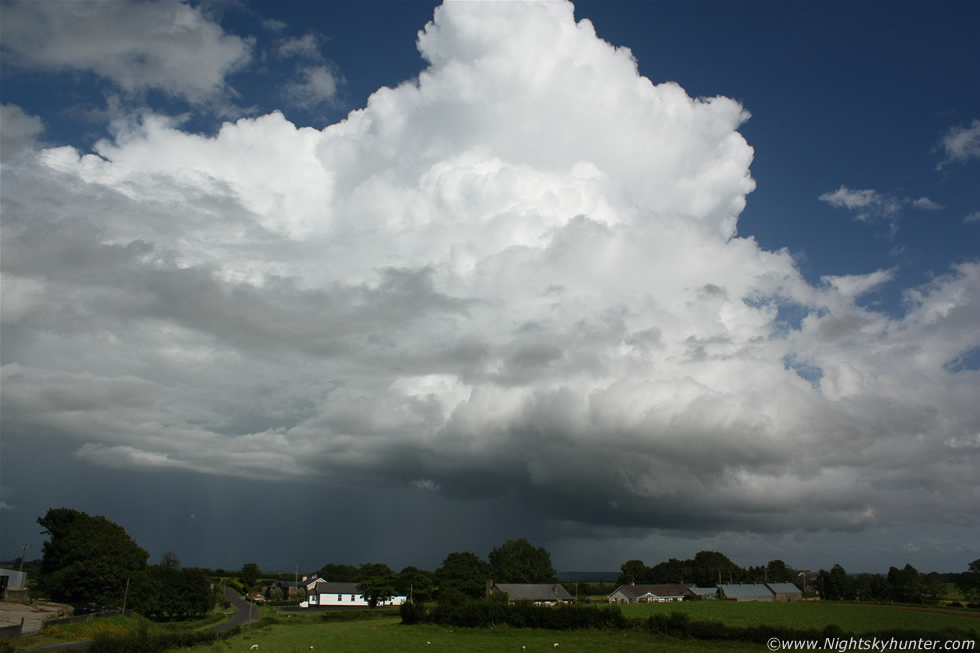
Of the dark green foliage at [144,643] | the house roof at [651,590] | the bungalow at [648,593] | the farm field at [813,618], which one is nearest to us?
the dark green foliage at [144,643]

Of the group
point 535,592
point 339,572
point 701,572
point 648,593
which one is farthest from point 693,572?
point 339,572

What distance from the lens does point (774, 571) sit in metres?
185

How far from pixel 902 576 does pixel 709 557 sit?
5860 centimetres

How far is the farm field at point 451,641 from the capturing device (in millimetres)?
45500

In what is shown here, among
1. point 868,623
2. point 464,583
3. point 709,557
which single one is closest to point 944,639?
point 868,623

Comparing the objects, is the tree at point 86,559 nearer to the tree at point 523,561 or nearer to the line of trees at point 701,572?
the tree at point 523,561

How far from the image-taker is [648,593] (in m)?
125

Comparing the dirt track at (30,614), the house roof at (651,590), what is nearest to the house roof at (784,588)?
the house roof at (651,590)

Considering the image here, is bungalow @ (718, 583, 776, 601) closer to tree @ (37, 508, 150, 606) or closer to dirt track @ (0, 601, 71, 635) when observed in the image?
tree @ (37, 508, 150, 606)

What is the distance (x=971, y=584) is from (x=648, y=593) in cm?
6559

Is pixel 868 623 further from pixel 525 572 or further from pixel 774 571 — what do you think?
pixel 774 571

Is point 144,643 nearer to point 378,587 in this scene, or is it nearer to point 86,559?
point 86,559

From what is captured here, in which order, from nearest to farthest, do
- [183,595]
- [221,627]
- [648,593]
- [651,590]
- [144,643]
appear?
[144,643], [221,627], [183,595], [648,593], [651,590]

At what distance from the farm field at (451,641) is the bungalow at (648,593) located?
7580cm
